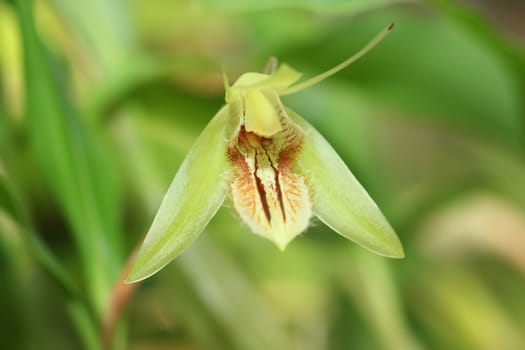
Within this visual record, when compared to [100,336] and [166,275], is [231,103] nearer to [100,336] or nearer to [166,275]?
[100,336]

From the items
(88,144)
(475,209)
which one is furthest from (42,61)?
(475,209)

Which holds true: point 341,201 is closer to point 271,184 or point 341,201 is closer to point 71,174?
point 271,184

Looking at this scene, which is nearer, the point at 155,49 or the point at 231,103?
the point at 231,103

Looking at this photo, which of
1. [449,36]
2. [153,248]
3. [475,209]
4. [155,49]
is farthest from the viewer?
[155,49]

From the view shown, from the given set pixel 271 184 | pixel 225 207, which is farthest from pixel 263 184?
pixel 225 207

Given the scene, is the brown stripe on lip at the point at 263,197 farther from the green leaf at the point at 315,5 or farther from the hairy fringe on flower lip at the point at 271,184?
the green leaf at the point at 315,5

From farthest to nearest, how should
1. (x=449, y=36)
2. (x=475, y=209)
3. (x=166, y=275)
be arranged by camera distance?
(x=475, y=209) → (x=449, y=36) → (x=166, y=275)
